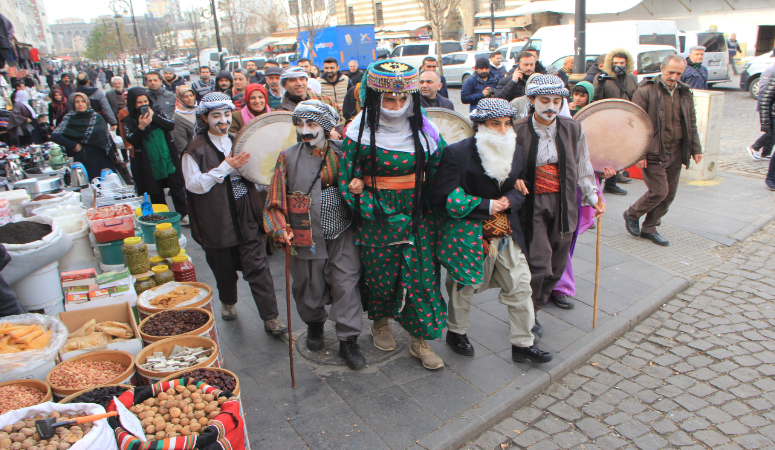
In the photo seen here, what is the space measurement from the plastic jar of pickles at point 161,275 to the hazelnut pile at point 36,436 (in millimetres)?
1859

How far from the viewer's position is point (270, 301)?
4141mm

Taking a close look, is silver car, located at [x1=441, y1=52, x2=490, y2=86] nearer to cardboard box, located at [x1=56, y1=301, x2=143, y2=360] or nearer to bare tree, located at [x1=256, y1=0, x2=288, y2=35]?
cardboard box, located at [x1=56, y1=301, x2=143, y2=360]

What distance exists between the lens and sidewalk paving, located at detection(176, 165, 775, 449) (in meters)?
3.09

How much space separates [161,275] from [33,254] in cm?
87

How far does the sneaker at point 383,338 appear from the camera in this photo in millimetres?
3950

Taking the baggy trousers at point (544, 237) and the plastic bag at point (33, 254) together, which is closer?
the plastic bag at point (33, 254)

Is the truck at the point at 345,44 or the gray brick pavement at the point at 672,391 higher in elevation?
the truck at the point at 345,44

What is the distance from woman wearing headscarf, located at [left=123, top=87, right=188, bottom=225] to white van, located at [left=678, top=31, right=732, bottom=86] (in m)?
17.9

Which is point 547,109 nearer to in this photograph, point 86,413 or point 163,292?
point 163,292

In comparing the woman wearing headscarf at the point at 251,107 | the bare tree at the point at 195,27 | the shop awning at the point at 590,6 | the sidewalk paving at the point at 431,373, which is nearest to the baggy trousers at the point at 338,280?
the sidewalk paving at the point at 431,373

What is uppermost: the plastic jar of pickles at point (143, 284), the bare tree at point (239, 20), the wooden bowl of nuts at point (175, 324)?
Result: the bare tree at point (239, 20)

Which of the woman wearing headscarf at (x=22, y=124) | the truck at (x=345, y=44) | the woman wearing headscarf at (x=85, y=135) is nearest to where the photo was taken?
the woman wearing headscarf at (x=85, y=135)

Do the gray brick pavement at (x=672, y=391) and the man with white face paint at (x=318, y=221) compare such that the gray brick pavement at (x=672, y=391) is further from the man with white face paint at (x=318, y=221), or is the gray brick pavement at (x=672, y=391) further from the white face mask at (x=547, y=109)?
the white face mask at (x=547, y=109)

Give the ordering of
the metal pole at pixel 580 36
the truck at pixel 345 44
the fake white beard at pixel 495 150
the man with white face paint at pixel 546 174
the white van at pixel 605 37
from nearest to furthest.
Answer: the fake white beard at pixel 495 150, the man with white face paint at pixel 546 174, the metal pole at pixel 580 36, the white van at pixel 605 37, the truck at pixel 345 44
